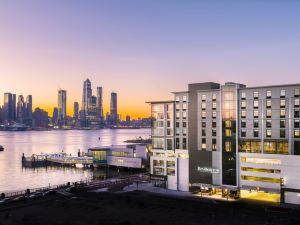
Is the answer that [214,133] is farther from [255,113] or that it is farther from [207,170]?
[255,113]

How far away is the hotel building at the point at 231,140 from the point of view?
7400 centimetres

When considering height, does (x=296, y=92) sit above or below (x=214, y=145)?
above

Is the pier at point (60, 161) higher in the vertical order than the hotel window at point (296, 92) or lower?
lower

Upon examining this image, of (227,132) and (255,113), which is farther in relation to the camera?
(227,132)

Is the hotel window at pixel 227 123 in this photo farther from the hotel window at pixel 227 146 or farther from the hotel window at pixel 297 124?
the hotel window at pixel 297 124

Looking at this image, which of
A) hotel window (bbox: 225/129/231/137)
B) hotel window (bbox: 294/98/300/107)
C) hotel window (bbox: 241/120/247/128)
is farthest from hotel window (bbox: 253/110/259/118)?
hotel window (bbox: 294/98/300/107)

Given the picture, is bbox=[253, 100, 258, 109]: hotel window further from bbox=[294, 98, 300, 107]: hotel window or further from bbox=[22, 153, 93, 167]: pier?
bbox=[22, 153, 93, 167]: pier

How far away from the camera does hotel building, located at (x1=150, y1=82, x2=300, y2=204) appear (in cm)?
7400

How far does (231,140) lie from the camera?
80.4 metres

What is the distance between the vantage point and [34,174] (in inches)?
6156

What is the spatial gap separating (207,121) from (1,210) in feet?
152

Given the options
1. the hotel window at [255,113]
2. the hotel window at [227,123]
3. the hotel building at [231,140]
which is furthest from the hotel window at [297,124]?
the hotel window at [227,123]

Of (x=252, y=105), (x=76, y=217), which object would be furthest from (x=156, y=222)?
(x=252, y=105)

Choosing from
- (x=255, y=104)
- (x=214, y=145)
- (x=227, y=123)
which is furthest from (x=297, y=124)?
(x=214, y=145)
